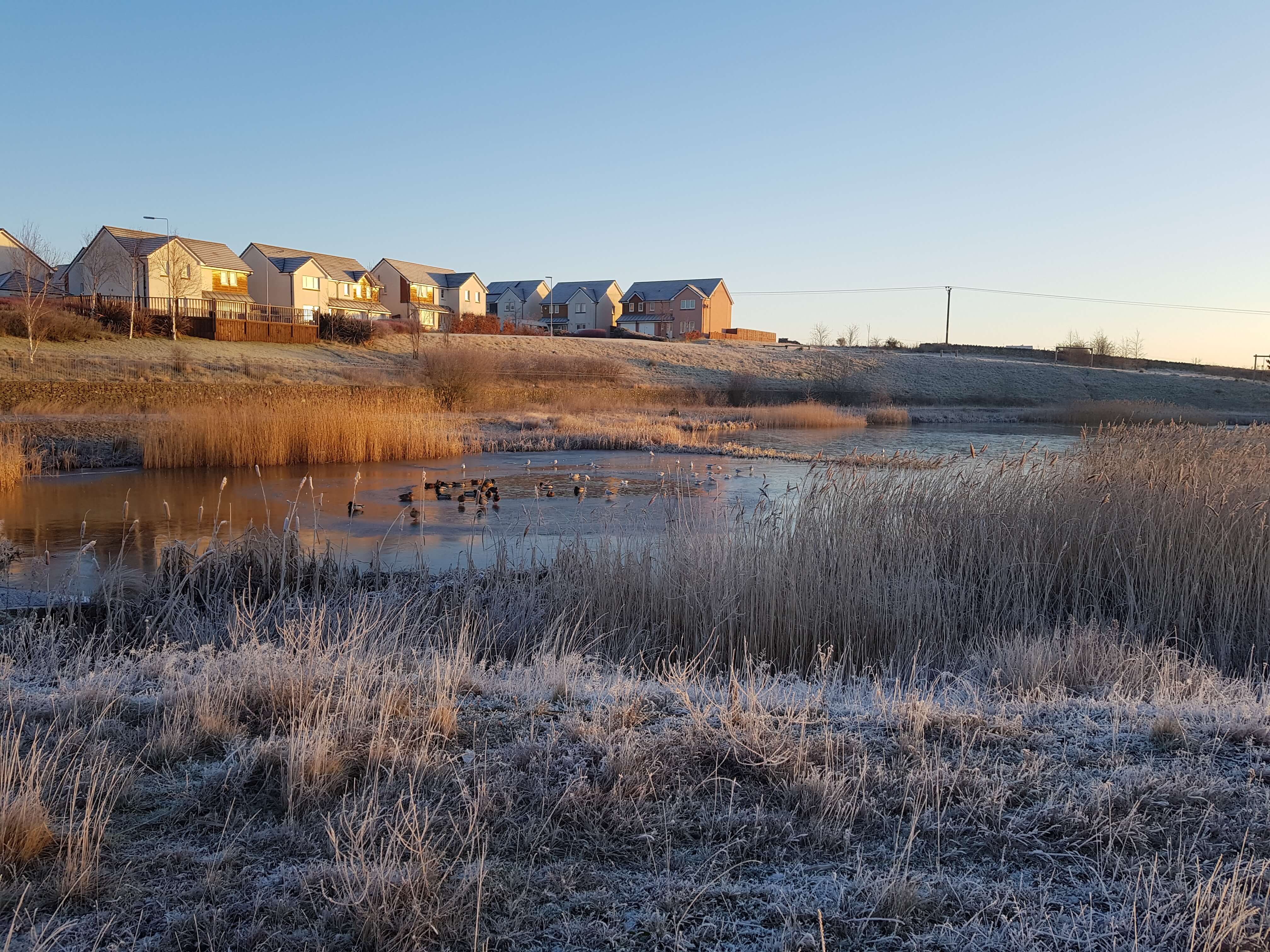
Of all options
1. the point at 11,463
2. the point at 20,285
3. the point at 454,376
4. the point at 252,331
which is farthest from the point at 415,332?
the point at 11,463

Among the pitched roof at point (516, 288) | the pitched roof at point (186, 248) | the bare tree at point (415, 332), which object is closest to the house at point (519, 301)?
the pitched roof at point (516, 288)

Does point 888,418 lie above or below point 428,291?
below

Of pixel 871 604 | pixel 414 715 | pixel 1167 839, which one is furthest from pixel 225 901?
pixel 871 604

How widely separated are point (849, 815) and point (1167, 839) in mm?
962

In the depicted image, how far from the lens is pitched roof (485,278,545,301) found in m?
83.4

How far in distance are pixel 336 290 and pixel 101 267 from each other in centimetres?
1529

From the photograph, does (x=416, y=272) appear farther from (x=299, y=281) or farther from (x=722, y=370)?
(x=722, y=370)

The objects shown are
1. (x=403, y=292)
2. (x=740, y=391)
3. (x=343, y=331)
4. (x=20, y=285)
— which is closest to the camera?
(x=740, y=391)

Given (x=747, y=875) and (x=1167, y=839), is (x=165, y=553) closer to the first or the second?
(x=747, y=875)

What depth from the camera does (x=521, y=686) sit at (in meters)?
4.22

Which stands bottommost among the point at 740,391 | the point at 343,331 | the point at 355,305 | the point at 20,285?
the point at 740,391

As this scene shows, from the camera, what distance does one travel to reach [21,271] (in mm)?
39562

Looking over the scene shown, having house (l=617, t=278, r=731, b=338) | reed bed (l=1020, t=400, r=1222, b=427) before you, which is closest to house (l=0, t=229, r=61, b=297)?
reed bed (l=1020, t=400, r=1222, b=427)

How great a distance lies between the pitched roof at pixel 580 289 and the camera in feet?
259
